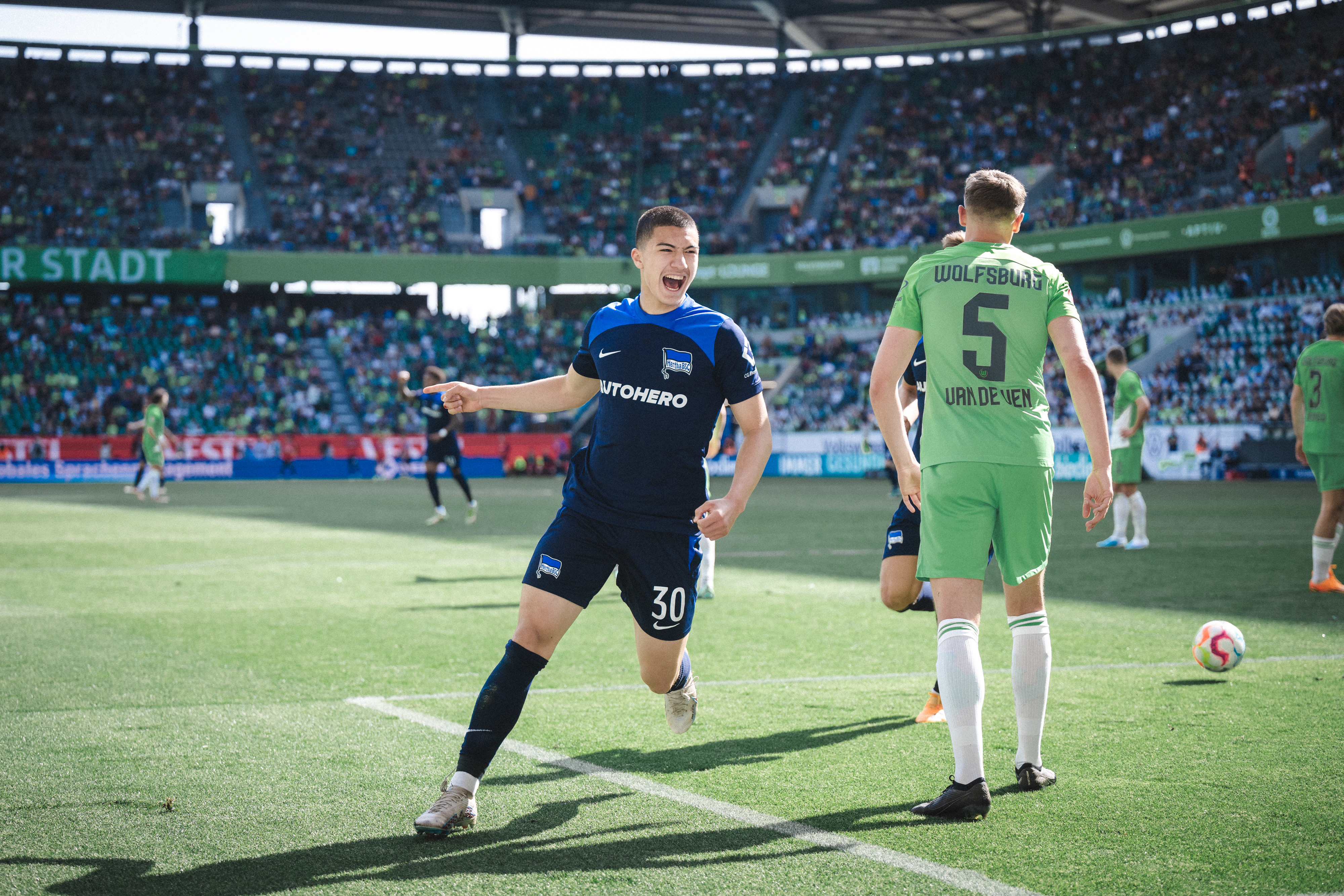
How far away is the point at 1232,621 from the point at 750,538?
335 inches

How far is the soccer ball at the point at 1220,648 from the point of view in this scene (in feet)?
22.2

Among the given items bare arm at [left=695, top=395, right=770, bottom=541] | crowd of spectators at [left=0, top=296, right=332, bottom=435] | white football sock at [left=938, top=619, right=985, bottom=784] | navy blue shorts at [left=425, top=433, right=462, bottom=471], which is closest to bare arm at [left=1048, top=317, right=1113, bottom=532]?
white football sock at [left=938, top=619, right=985, bottom=784]

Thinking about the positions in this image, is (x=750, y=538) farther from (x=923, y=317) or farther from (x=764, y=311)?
(x=764, y=311)

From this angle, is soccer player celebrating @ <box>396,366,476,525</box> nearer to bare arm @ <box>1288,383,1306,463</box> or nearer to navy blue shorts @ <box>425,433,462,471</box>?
navy blue shorts @ <box>425,433,462,471</box>

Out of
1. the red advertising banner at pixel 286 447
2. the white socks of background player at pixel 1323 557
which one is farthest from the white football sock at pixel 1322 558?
the red advertising banner at pixel 286 447

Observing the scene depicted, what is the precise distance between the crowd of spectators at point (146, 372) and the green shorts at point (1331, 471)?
38249 millimetres

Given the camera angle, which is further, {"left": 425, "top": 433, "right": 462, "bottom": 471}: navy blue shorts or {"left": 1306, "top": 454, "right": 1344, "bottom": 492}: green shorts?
{"left": 425, "top": 433, "right": 462, "bottom": 471}: navy blue shorts

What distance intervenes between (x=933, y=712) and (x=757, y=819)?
1.90 metres

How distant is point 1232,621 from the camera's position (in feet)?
29.7

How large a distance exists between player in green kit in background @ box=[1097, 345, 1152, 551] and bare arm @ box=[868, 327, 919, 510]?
9.98 meters

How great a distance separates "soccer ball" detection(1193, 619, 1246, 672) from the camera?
6.77 m

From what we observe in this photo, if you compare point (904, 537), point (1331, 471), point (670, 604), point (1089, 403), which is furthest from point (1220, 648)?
point (1331, 471)

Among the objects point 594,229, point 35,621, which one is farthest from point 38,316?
point 35,621

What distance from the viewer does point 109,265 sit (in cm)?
4631
